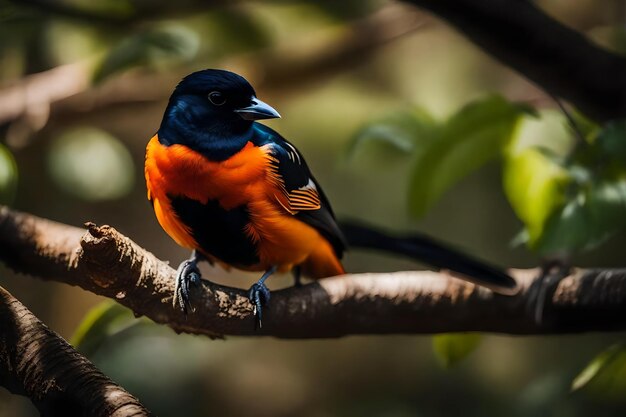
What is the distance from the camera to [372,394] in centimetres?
163

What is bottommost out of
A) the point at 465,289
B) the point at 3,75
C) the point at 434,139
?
the point at 465,289

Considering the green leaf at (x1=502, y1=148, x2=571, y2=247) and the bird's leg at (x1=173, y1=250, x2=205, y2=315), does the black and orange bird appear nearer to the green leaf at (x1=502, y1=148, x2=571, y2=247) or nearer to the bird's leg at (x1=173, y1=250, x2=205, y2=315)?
the bird's leg at (x1=173, y1=250, x2=205, y2=315)

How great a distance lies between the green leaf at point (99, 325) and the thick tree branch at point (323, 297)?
75 millimetres

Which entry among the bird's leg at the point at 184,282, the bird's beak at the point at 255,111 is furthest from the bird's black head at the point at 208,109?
the bird's leg at the point at 184,282

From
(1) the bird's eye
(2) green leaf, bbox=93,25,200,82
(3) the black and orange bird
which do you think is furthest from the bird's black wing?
(2) green leaf, bbox=93,25,200,82

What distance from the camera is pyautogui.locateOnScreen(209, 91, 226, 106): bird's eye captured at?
702mm

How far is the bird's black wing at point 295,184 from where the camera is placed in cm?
83

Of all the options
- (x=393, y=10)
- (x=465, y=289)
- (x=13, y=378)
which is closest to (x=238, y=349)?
(x=393, y=10)

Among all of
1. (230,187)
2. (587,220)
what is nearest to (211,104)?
(230,187)

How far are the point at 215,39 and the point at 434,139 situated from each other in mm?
512

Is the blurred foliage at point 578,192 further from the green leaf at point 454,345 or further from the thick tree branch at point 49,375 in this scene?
the thick tree branch at point 49,375

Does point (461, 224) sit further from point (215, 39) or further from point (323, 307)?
point (323, 307)

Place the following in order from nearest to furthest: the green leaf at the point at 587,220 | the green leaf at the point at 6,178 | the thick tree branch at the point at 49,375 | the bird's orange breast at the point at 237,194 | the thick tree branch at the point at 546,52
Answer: the thick tree branch at the point at 49,375
the green leaf at the point at 6,178
the bird's orange breast at the point at 237,194
the green leaf at the point at 587,220
the thick tree branch at the point at 546,52

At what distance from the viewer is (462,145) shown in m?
1.06
